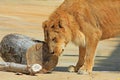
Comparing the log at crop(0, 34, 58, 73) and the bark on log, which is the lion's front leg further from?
the bark on log

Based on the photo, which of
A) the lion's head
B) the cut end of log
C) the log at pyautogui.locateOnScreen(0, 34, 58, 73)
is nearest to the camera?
the cut end of log

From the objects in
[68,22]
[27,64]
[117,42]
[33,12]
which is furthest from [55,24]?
[33,12]

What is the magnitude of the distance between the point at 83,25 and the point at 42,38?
21.1ft

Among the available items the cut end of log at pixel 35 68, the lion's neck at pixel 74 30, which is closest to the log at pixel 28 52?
the cut end of log at pixel 35 68

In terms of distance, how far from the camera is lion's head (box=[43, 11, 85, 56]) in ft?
39.3

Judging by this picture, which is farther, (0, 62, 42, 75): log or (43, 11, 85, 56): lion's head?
(43, 11, 85, 56): lion's head

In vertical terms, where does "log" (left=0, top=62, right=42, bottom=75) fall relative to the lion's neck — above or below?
below

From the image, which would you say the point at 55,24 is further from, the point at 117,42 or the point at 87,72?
the point at 117,42

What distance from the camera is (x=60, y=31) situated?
39.8ft

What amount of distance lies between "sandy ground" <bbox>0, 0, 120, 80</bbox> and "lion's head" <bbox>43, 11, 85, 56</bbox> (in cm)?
68

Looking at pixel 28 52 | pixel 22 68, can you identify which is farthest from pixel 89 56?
pixel 22 68

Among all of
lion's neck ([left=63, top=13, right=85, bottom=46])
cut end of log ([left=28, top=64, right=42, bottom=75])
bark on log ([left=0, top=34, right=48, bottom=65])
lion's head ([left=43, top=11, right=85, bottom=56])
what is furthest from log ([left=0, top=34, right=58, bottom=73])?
lion's neck ([left=63, top=13, right=85, bottom=46])

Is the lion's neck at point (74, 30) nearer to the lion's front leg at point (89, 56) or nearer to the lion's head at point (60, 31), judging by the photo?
the lion's head at point (60, 31)

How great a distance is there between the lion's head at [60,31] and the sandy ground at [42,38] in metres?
0.68
